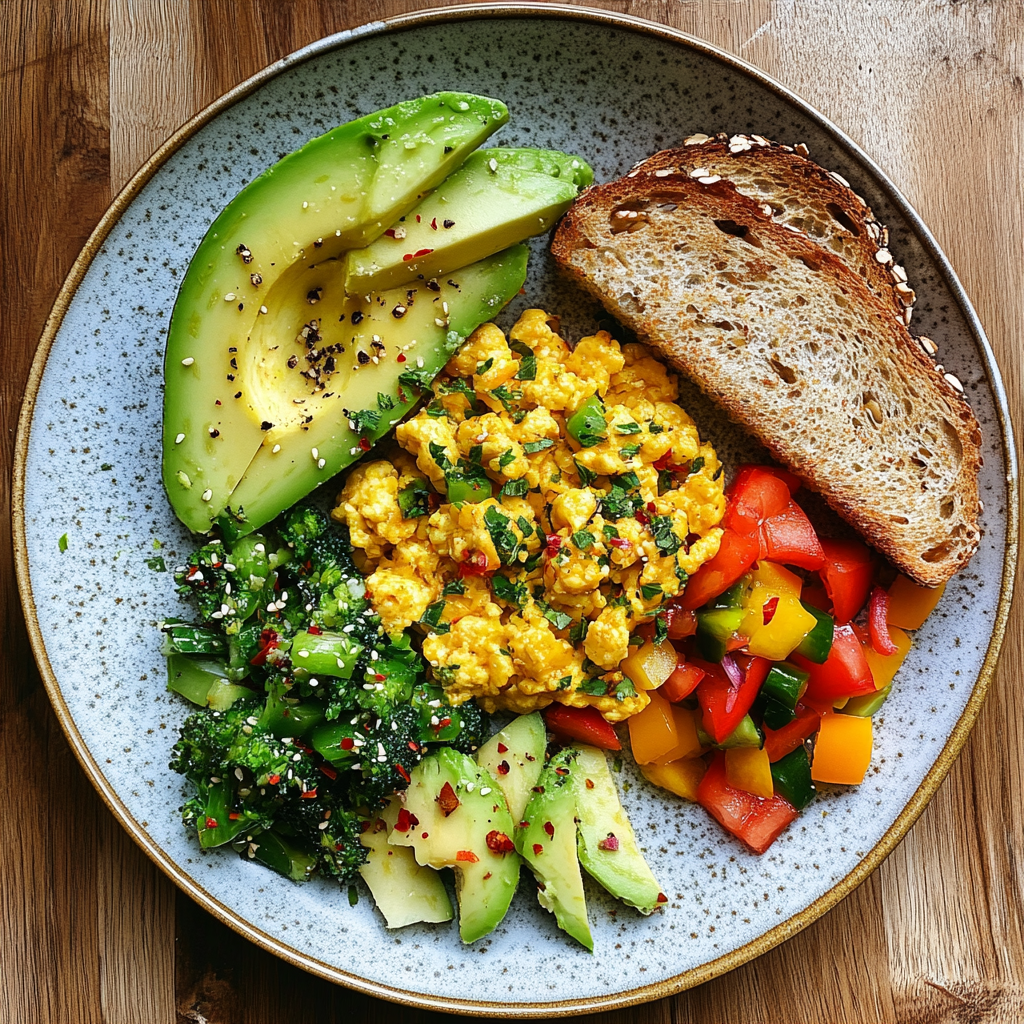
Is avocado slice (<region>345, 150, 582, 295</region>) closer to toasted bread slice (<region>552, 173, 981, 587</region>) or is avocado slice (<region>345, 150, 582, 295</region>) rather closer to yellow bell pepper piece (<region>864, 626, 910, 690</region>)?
toasted bread slice (<region>552, 173, 981, 587</region>)

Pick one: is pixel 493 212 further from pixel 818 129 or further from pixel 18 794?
pixel 18 794

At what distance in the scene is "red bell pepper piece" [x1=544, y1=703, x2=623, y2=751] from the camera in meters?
2.11

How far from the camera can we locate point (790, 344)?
83.4 inches

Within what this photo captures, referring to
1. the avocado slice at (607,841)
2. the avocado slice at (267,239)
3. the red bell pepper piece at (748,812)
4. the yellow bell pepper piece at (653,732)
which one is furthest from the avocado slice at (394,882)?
the avocado slice at (267,239)

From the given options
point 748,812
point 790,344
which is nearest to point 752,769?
point 748,812

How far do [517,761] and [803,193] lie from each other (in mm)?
1651

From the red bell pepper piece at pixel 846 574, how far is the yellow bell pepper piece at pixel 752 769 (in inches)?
16.4

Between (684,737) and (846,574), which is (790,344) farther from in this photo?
(684,737)

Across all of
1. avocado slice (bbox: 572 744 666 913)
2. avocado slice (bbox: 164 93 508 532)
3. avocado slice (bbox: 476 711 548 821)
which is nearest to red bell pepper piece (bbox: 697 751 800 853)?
avocado slice (bbox: 572 744 666 913)

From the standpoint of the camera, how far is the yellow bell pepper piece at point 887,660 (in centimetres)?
217

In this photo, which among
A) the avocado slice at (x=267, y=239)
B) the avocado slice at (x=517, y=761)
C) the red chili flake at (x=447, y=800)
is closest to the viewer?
the avocado slice at (x=267, y=239)

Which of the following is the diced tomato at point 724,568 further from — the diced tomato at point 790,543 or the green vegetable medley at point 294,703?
the green vegetable medley at point 294,703

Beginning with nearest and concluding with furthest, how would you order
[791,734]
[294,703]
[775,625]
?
1. [294,703]
2. [775,625]
3. [791,734]

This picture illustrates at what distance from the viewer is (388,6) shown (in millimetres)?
2213
